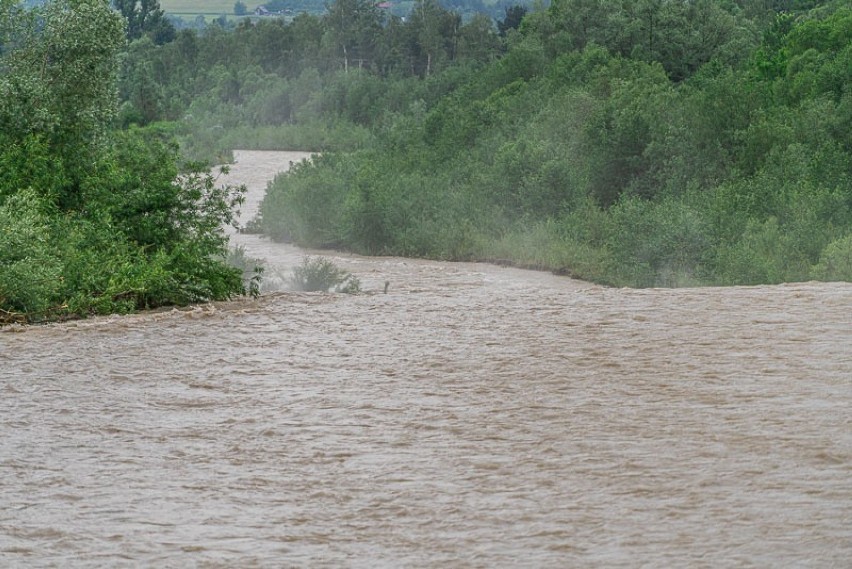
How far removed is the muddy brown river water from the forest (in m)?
2.53

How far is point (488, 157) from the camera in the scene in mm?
51688

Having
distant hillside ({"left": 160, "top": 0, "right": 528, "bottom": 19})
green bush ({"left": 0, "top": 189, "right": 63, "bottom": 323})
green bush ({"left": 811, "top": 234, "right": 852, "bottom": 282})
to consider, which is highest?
distant hillside ({"left": 160, "top": 0, "right": 528, "bottom": 19})

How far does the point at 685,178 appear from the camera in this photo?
42.1 m

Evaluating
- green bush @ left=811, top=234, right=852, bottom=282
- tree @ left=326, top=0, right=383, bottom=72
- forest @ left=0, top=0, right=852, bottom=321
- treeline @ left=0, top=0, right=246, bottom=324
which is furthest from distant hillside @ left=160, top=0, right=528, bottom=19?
treeline @ left=0, top=0, right=246, bottom=324

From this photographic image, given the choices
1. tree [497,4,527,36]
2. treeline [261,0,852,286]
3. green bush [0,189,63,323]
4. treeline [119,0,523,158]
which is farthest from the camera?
tree [497,4,527,36]

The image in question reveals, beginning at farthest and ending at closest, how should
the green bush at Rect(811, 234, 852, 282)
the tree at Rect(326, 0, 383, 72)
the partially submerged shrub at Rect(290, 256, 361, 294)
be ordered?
the tree at Rect(326, 0, 383, 72)
the partially submerged shrub at Rect(290, 256, 361, 294)
the green bush at Rect(811, 234, 852, 282)

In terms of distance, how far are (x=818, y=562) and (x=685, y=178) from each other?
3413 centimetres

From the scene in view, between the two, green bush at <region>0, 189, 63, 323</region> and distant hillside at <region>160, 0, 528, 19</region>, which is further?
distant hillside at <region>160, 0, 528, 19</region>

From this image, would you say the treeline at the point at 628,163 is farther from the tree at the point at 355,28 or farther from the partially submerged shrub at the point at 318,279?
the tree at the point at 355,28

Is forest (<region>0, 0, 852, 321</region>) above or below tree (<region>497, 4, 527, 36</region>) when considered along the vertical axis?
below

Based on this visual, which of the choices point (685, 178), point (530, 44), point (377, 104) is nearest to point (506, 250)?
point (685, 178)

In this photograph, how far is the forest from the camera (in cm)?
2159

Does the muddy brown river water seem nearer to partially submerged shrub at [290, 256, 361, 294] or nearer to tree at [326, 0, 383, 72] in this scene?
partially submerged shrub at [290, 256, 361, 294]

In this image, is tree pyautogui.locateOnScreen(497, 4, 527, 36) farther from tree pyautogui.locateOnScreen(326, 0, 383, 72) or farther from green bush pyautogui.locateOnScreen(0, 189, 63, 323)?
green bush pyautogui.locateOnScreen(0, 189, 63, 323)
